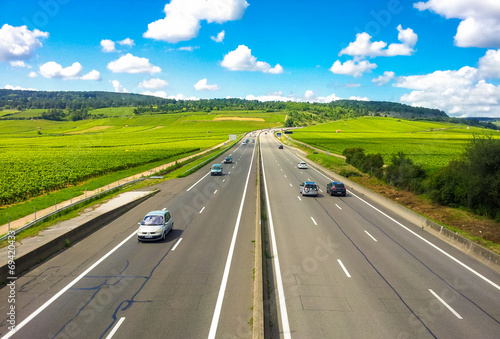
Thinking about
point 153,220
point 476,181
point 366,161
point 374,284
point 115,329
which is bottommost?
point 366,161

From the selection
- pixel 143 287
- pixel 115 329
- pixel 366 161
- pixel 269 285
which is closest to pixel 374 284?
pixel 269 285

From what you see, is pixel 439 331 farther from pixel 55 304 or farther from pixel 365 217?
pixel 365 217

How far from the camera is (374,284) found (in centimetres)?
1309

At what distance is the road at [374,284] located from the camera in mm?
10031

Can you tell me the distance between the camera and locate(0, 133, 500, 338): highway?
387 inches

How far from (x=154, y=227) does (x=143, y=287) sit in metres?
5.88

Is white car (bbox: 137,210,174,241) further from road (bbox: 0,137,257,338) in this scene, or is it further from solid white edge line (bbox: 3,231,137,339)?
solid white edge line (bbox: 3,231,137,339)

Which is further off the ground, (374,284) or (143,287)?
(374,284)

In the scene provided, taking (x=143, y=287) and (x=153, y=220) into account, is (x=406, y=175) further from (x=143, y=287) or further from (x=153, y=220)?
(x=143, y=287)

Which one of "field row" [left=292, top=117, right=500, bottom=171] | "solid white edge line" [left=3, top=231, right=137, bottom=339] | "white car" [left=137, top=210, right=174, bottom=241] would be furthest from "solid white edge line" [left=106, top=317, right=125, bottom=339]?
"field row" [left=292, top=117, right=500, bottom=171]

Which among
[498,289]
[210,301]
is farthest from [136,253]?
[498,289]

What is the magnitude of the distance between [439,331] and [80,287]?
1257cm

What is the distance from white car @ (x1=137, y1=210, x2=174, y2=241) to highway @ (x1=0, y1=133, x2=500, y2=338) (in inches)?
16.6

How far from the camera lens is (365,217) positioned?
2500 centimetres
